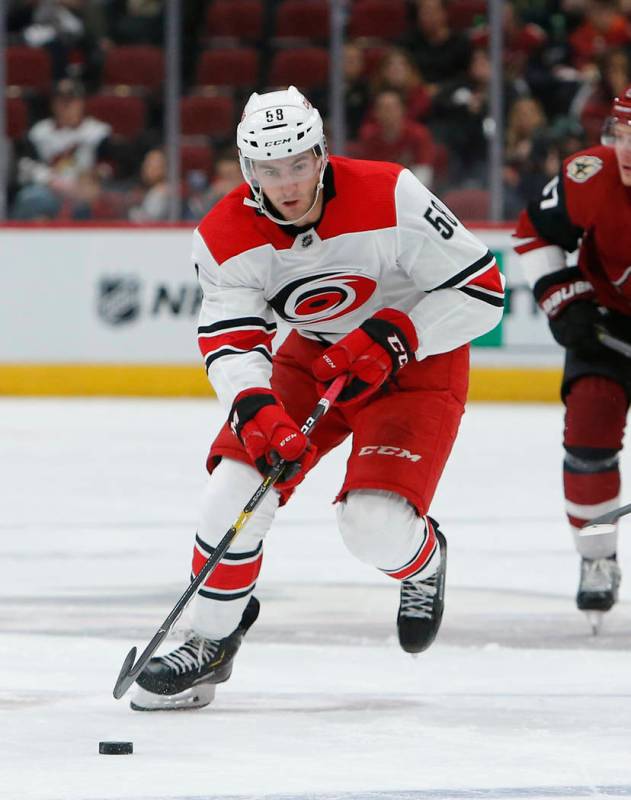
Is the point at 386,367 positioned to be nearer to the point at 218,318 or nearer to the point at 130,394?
the point at 218,318

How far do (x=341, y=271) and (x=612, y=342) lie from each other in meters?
0.86

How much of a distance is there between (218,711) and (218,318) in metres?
0.65

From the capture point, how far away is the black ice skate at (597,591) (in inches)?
144

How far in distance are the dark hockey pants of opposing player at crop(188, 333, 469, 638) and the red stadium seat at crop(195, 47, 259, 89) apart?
5492 millimetres

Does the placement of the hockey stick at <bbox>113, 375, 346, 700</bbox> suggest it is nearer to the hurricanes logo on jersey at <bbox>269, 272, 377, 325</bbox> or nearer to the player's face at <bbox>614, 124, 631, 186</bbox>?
the hurricanes logo on jersey at <bbox>269, 272, 377, 325</bbox>

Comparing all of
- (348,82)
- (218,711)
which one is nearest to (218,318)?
(218,711)

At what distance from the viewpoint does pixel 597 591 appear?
3676mm

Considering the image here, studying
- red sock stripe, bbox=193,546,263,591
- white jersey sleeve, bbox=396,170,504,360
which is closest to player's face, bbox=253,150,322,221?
white jersey sleeve, bbox=396,170,504,360

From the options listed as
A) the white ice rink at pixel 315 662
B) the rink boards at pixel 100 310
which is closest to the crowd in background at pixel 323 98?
the rink boards at pixel 100 310

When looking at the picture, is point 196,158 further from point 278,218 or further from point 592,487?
point 278,218

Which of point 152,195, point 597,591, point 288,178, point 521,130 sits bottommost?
point 152,195

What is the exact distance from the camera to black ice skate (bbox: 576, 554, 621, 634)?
3.66 metres

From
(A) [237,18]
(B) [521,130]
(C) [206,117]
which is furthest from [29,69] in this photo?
(B) [521,130]

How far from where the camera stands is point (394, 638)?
11.6 feet
